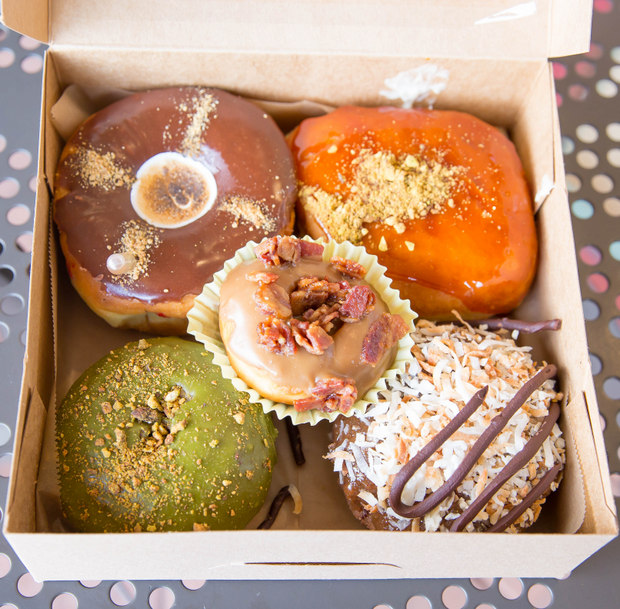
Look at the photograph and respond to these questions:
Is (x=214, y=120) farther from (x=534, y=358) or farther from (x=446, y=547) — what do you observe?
(x=446, y=547)

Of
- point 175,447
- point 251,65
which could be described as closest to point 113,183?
point 251,65

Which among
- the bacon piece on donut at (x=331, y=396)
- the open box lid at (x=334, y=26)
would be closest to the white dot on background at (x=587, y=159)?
the open box lid at (x=334, y=26)

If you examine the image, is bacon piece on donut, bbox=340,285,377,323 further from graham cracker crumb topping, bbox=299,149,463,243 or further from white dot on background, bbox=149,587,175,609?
white dot on background, bbox=149,587,175,609

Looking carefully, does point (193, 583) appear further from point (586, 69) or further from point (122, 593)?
point (586, 69)

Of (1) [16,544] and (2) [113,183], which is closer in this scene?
(1) [16,544]

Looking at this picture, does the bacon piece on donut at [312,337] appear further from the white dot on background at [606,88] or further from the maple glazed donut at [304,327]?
the white dot on background at [606,88]

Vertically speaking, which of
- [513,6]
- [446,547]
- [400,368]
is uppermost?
[513,6]

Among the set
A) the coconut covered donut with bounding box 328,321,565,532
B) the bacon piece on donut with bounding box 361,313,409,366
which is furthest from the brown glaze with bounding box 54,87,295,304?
the coconut covered donut with bounding box 328,321,565,532
